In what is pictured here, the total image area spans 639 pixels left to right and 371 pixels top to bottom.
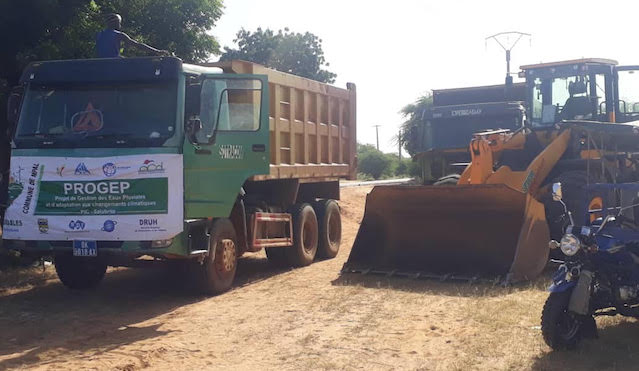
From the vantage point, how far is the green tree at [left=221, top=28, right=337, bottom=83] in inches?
1860

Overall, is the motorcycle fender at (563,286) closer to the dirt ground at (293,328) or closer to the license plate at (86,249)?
the dirt ground at (293,328)

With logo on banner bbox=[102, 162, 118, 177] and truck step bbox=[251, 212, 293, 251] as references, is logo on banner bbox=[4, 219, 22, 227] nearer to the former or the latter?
logo on banner bbox=[102, 162, 118, 177]

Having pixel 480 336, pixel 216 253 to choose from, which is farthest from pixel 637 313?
pixel 216 253

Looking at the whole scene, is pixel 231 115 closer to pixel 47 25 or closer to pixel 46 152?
pixel 46 152

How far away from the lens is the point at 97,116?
845 centimetres

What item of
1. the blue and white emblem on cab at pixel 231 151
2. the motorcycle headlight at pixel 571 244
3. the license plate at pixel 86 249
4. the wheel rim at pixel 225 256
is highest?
the blue and white emblem on cab at pixel 231 151

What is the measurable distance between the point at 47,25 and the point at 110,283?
379 cm

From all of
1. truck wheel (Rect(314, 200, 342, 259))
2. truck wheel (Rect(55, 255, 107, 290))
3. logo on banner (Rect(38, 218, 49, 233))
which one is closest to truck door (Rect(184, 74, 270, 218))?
logo on banner (Rect(38, 218, 49, 233))

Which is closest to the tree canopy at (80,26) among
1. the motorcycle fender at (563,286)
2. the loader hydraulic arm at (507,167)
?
the loader hydraulic arm at (507,167)

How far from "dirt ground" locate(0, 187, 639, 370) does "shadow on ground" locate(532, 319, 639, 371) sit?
10 mm

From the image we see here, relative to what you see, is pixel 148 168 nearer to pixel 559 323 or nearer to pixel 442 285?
pixel 442 285

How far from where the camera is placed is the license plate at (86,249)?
8.05 m

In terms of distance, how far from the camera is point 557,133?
11031mm

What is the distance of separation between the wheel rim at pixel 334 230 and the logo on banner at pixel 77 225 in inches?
223
